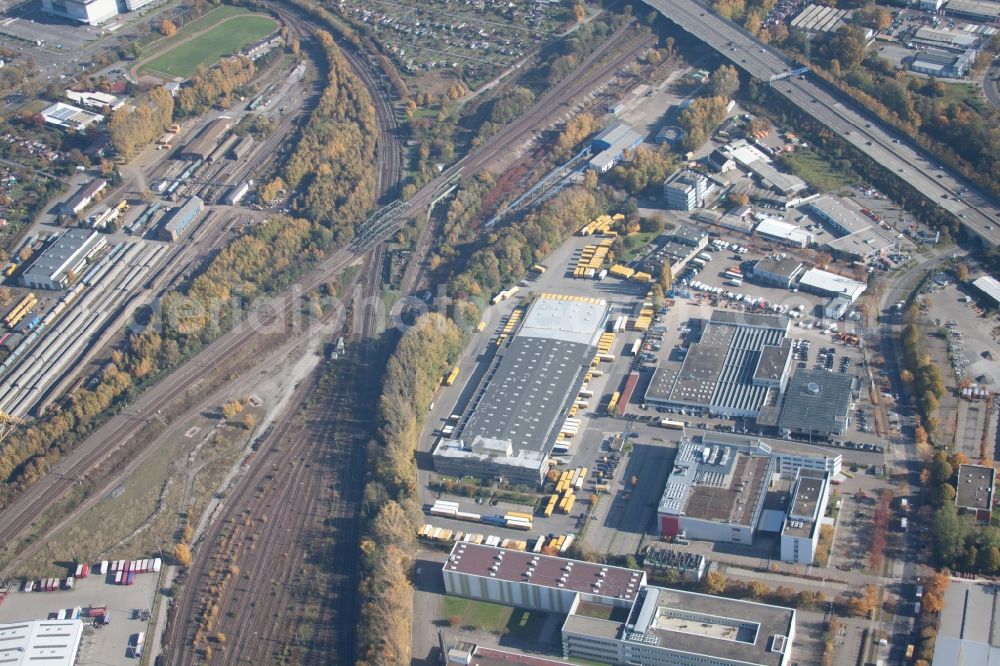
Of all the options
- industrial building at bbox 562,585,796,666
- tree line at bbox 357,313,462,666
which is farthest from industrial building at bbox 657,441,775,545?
tree line at bbox 357,313,462,666

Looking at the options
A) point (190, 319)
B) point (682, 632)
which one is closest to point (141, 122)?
point (190, 319)

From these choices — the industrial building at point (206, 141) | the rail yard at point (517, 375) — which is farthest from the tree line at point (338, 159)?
A: the industrial building at point (206, 141)

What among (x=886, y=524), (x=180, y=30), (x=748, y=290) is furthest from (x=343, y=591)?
(x=180, y=30)

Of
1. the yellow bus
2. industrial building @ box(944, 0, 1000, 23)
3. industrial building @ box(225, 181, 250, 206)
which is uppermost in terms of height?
industrial building @ box(944, 0, 1000, 23)

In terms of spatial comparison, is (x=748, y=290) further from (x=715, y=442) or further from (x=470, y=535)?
(x=470, y=535)

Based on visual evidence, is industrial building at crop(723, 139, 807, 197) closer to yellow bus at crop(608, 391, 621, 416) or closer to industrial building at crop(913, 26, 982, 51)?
industrial building at crop(913, 26, 982, 51)

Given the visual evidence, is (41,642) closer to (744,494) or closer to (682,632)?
(682,632)
